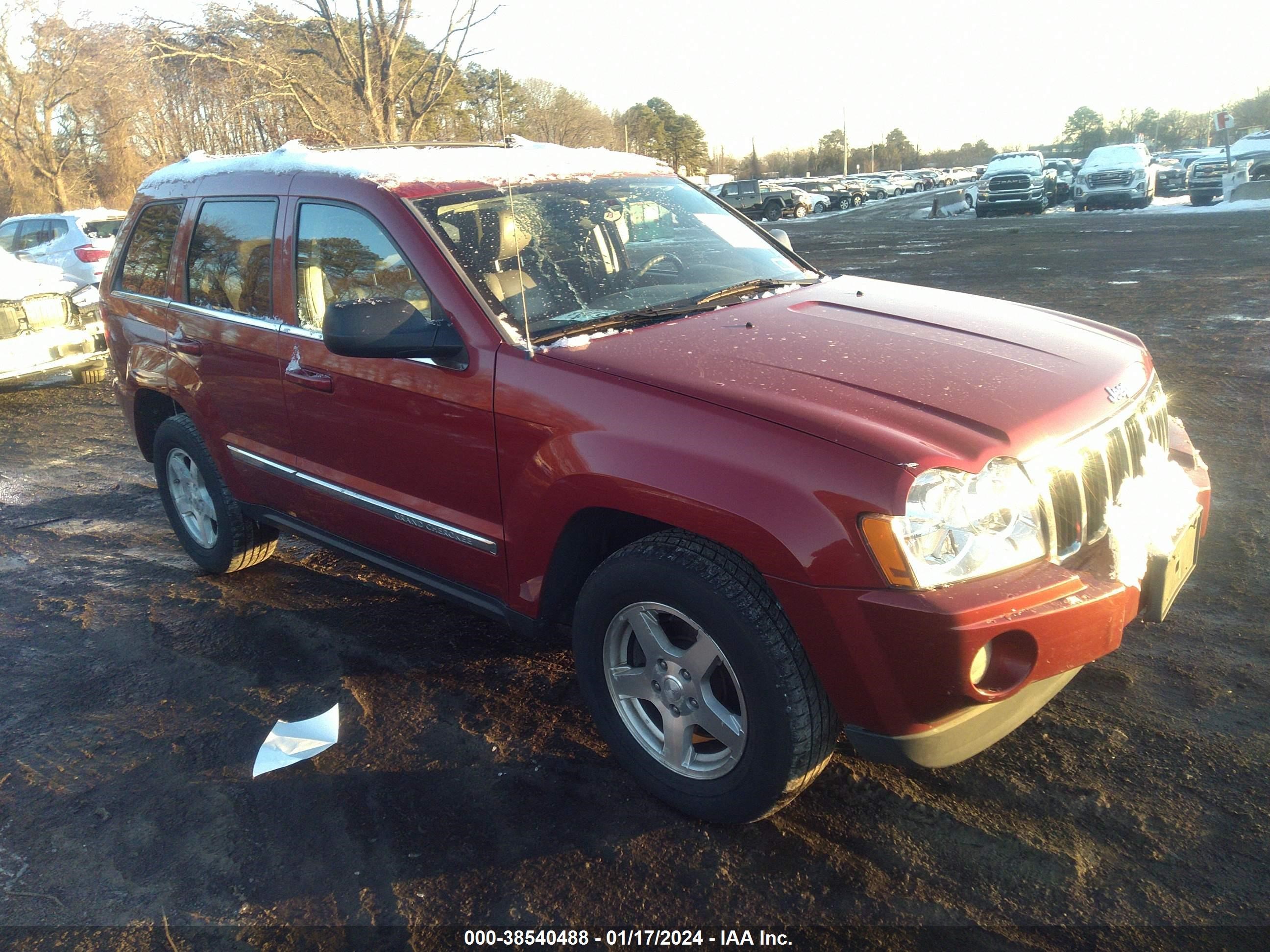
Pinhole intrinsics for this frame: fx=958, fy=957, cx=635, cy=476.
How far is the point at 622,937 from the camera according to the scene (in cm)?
241

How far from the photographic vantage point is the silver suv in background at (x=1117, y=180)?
27.0 m

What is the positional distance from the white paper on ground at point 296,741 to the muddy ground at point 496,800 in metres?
0.05

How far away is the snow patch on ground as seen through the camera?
8.41ft

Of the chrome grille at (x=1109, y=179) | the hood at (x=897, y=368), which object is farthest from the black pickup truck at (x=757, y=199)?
the hood at (x=897, y=368)

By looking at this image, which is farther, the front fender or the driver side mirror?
the driver side mirror

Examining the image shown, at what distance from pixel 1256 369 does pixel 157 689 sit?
25.1 ft

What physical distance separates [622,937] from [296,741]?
150 cm

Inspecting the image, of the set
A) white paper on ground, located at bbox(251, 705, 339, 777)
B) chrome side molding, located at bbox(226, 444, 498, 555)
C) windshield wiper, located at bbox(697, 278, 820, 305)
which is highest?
windshield wiper, located at bbox(697, 278, 820, 305)

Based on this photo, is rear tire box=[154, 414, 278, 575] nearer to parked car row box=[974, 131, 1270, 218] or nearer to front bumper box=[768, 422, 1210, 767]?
front bumper box=[768, 422, 1210, 767]

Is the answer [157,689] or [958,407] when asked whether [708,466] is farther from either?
[157,689]

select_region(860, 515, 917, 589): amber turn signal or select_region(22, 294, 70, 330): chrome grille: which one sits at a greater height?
select_region(22, 294, 70, 330): chrome grille

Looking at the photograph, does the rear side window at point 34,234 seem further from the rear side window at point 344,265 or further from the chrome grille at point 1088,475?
the chrome grille at point 1088,475

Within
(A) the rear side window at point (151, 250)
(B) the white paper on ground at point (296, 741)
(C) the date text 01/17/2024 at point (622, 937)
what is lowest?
(C) the date text 01/17/2024 at point (622, 937)

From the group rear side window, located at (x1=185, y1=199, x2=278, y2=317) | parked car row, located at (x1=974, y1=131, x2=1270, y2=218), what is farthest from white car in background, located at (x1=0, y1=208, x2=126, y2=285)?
parked car row, located at (x1=974, y1=131, x2=1270, y2=218)
